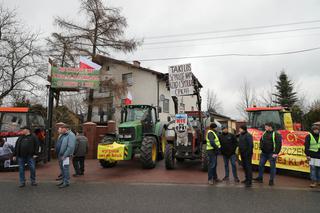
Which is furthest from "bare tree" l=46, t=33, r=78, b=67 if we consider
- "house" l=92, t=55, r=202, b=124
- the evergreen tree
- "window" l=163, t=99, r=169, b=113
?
the evergreen tree

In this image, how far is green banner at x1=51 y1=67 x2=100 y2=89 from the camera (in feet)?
42.7

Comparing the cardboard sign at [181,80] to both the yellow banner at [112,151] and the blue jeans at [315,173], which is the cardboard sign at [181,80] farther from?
the blue jeans at [315,173]

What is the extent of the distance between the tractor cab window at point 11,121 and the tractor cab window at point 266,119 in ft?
32.3

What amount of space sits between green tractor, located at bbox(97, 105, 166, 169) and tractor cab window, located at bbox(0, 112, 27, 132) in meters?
3.64

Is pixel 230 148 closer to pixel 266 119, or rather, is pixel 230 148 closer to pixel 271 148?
pixel 271 148

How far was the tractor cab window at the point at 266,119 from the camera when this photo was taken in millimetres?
10513

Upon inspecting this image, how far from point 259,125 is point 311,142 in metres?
3.27

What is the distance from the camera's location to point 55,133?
15156 millimetres

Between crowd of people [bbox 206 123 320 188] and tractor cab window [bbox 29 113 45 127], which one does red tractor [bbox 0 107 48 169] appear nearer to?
tractor cab window [bbox 29 113 45 127]

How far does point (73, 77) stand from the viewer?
43.4 feet

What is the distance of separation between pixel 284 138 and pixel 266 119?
1.67m

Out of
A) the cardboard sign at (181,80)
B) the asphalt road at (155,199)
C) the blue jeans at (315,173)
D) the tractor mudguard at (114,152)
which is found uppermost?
the cardboard sign at (181,80)

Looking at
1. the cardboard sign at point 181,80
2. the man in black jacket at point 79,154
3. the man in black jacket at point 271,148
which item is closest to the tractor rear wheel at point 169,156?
the cardboard sign at point 181,80

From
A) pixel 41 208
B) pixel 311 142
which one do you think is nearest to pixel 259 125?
pixel 311 142
